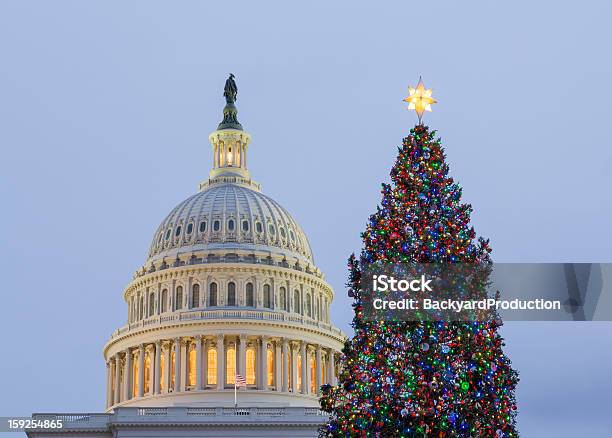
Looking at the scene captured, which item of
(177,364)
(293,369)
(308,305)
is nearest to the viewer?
(177,364)

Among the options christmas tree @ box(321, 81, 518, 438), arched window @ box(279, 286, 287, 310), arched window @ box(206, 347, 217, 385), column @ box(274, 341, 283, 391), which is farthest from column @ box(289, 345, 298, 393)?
christmas tree @ box(321, 81, 518, 438)

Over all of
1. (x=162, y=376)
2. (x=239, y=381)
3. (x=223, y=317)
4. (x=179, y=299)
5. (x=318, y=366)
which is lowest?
(x=239, y=381)

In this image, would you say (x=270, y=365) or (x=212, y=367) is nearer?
(x=212, y=367)

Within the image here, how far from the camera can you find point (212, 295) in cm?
10988

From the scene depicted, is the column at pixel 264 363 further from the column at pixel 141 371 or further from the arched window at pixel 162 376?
the column at pixel 141 371

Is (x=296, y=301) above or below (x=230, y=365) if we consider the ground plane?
above

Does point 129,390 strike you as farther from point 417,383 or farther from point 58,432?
point 417,383

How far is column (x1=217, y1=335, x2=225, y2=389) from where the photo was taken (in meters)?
104

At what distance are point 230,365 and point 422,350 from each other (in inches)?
2913

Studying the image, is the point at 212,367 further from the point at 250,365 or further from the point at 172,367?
the point at 172,367

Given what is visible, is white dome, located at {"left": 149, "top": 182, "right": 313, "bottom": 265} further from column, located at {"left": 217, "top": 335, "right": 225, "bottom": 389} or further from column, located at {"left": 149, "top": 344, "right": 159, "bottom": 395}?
column, located at {"left": 217, "top": 335, "right": 225, "bottom": 389}

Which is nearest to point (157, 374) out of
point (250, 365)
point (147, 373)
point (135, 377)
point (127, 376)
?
point (147, 373)

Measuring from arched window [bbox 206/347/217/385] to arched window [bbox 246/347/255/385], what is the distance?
285cm

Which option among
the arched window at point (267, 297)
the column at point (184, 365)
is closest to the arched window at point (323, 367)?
the arched window at point (267, 297)
